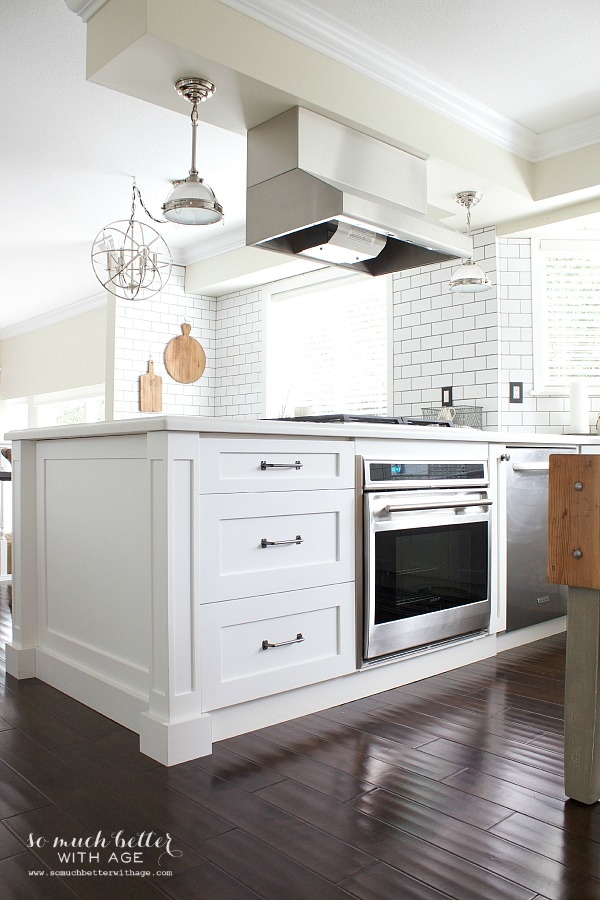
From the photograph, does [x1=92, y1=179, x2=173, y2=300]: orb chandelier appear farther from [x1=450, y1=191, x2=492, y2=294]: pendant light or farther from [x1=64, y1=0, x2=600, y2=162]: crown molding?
[x1=450, y1=191, x2=492, y2=294]: pendant light

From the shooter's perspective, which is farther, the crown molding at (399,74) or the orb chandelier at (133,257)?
the orb chandelier at (133,257)

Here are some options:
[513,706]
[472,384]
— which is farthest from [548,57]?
[513,706]

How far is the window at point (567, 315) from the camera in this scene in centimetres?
423

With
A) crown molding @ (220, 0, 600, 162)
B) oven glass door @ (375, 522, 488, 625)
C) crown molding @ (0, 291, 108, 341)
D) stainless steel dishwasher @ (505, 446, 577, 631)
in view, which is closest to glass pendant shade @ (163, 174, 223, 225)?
crown molding @ (220, 0, 600, 162)

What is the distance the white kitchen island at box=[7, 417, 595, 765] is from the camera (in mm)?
2020

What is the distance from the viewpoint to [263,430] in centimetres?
223

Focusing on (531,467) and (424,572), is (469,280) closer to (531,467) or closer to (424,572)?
(531,467)

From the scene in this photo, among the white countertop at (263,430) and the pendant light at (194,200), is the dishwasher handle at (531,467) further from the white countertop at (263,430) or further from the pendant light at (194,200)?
the pendant light at (194,200)

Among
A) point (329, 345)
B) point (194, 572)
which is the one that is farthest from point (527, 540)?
point (329, 345)

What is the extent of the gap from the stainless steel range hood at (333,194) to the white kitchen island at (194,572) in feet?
3.09

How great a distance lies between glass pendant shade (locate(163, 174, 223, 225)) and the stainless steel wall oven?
1.16 meters

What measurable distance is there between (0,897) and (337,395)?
4299 mm

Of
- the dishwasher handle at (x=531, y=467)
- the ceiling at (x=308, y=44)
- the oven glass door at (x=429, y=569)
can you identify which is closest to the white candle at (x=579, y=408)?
the dishwasher handle at (x=531, y=467)

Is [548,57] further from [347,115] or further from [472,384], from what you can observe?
[472,384]
